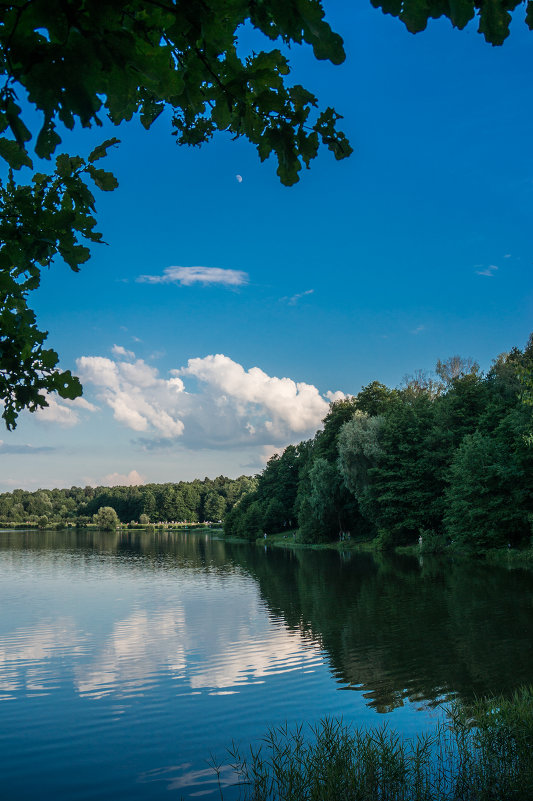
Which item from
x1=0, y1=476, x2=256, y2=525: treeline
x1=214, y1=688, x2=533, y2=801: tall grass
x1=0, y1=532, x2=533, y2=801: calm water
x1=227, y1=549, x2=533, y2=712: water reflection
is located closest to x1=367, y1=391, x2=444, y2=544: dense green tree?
x1=227, y1=549, x2=533, y2=712: water reflection

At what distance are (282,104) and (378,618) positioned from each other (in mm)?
17126

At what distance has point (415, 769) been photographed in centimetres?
615

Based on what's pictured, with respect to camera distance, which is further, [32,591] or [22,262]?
[32,591]

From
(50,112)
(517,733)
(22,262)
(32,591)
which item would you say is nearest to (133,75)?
(50,112)

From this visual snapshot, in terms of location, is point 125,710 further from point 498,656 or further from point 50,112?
point 50,112

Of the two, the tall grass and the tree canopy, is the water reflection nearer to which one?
the tall grass

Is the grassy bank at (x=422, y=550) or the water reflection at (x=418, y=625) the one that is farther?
the grassy bank at (x=422, y=550)

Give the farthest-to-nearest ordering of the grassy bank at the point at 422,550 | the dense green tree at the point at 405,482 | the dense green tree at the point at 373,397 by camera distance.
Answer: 1. the dense green tree at the point at 373,397
2. the dense green tree at the point at 405,482
3. the grassy bank at the point at 422,550

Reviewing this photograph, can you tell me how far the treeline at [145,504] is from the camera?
154 m

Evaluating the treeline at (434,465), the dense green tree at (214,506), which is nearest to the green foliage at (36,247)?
the treeline at (434,465)

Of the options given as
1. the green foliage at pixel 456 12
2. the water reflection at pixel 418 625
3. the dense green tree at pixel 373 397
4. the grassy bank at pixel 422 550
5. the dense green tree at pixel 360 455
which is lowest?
the grassy bank at pixel 422 550

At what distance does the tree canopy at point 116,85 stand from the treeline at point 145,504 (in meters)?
142

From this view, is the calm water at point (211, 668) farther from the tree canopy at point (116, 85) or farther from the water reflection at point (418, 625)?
the tree canopy at point (116, 85)

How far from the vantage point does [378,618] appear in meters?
17.1
